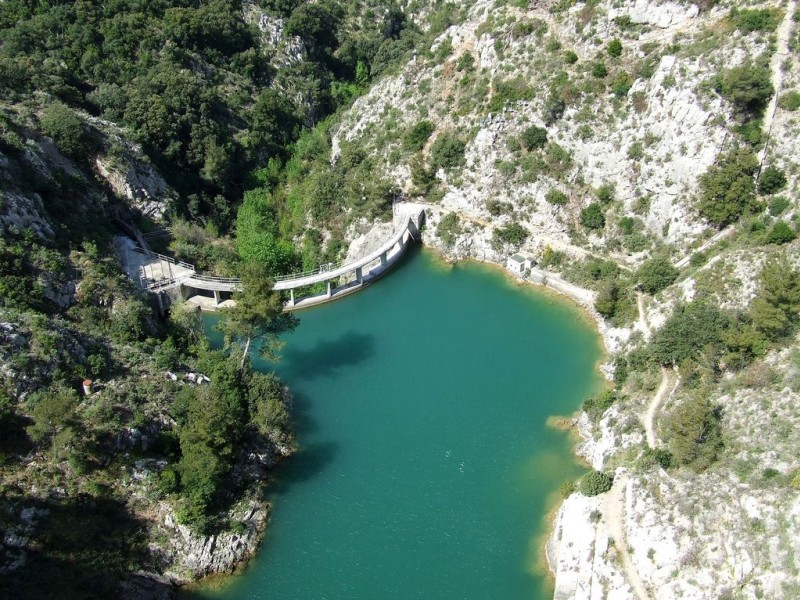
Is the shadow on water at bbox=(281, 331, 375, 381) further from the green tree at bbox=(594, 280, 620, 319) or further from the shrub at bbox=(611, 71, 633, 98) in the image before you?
the shrub at bbox=(611, 71, 633, 98)

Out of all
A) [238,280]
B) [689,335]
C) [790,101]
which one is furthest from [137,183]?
[790,101]

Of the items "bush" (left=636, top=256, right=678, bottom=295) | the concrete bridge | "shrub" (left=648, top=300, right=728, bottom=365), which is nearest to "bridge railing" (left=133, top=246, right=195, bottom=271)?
the concrete bridge

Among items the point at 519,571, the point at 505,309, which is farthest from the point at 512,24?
the point at 519,571

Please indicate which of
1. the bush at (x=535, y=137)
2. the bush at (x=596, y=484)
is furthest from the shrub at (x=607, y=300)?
the bush at (x=596, y=484)

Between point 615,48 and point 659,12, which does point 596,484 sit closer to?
point 615,48

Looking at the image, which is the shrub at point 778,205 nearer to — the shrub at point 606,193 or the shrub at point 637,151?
the shrub at point 637,151

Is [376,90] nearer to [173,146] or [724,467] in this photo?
[173,146]

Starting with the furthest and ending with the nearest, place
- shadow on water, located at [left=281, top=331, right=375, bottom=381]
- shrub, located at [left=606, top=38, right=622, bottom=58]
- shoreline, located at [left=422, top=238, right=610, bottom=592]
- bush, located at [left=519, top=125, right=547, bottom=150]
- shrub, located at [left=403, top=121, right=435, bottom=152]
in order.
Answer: shrub, located at [left=403, top=121, right=435, bottom=152] → bush, located at [left=519, top=125, right=547, bottom=150] → shrub, located at [left=606, top=38, right=622, bottom=58] → shadow on water, located at [left=281, top=331, right=375, bottom=381] → shoreline, located at [left=422, top=238, right=610, bottom=592]
